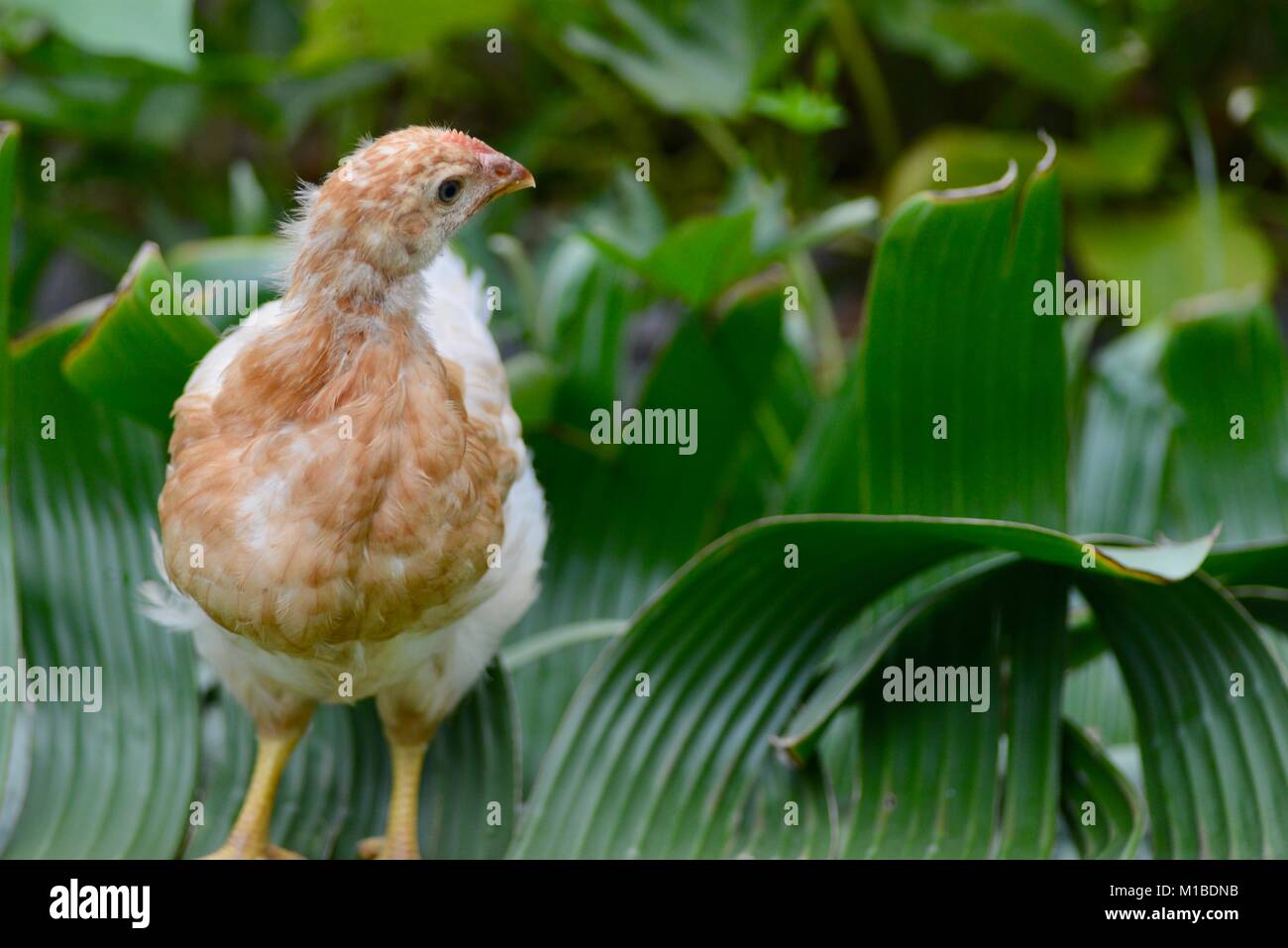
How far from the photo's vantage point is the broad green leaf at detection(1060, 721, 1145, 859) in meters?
1.15

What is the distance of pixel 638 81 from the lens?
2.01 metres

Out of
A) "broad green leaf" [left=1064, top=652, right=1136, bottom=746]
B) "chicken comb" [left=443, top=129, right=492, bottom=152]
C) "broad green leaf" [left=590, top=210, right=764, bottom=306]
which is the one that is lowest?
"broad green leaf" [left=1064, top=652, right=1136, bottom=746]

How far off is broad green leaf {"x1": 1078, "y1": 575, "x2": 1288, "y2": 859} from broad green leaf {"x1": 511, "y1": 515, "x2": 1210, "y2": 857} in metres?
0.21

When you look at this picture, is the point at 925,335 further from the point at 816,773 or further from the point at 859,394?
the point at 816,773

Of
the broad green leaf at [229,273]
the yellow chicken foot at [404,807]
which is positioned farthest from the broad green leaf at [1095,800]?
the broad green leaf at [229,273]

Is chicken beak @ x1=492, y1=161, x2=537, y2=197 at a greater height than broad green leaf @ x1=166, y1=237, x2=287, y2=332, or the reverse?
broad green leaf @ x1=166, y1=237, x2=287, y2=332

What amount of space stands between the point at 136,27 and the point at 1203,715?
1502 millimetres

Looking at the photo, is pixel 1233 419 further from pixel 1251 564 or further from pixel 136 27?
pixel 136 27

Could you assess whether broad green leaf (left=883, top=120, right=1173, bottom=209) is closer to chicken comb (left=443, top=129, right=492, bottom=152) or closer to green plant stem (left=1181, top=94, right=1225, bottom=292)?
green plant stem (left=1181, top=94, right=1225, bottom=292)

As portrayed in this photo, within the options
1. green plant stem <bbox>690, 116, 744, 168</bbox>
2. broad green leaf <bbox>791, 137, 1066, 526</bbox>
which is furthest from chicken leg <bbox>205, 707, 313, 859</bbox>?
green plant stem <bbox>690, 116, 744, 168</bbox>

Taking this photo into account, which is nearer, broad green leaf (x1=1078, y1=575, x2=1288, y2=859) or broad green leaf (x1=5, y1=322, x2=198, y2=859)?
broad green leaf (x1=1078, y1=575, x2=1288, y2=859)

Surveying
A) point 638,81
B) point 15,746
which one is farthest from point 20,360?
point 638,81

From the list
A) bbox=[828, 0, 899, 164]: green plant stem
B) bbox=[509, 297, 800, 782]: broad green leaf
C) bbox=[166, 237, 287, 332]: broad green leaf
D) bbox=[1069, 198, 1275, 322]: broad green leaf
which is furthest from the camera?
bbox=[828, 0, 899, 164]: green plant stem

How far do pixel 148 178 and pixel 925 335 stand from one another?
2.06m
